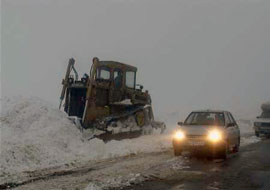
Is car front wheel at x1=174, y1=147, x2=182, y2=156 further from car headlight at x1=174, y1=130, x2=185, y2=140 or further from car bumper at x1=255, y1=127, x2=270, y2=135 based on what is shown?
car bumper at x1=255, y1=127, x2=270, y2=135

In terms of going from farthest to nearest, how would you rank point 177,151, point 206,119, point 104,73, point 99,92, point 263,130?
point 263,130
point 104,73
point 99,92
point 206,119
point 177,151

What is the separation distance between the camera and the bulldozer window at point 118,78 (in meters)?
18.1

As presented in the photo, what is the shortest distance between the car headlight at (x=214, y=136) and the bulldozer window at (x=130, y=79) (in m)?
7.32

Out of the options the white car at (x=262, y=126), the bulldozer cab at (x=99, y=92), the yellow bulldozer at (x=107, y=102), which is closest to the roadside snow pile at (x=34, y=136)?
the yellow bulldozer at (x=107, y=102)

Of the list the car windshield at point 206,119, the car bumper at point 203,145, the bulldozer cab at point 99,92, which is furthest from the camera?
the bulldozer cab at point 99,92

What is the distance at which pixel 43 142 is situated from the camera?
12297 millimetres

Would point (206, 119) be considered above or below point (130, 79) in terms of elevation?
below

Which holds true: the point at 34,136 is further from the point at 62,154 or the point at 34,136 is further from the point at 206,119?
the point at 206,119

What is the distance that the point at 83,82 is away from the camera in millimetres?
16547

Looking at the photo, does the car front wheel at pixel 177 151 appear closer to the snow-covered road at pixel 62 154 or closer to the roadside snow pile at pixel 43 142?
the snow-covered road at pixel 62 154

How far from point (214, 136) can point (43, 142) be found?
5.97m

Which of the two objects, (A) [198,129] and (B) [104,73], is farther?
(B) [104,73]

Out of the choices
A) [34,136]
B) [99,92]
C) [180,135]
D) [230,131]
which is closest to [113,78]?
[99,92]

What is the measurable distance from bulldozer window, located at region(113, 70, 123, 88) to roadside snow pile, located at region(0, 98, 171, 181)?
3.06 m
